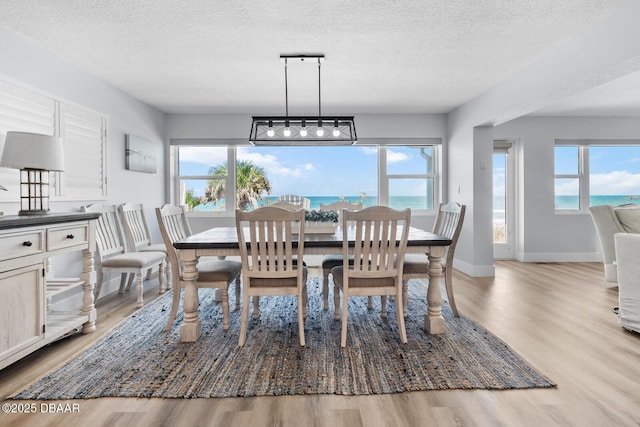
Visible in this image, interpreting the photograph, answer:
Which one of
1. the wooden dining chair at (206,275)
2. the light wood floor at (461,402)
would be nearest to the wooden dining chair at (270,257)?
the wooden dining chair at (206,275)

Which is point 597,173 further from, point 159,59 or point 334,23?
point 159,59

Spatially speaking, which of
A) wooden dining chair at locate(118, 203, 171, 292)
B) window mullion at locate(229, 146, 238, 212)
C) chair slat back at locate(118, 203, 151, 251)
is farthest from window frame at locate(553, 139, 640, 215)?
chair slat back at locate(118, 203, 151, 251)

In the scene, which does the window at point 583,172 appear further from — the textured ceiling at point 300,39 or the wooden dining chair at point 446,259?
the wooden dining chair at point 446,259

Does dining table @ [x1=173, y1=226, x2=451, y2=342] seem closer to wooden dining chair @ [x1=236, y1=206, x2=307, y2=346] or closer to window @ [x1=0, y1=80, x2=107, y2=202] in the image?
wooden dining chair @ [x1=236, y1=206, x2=307, y2=346]

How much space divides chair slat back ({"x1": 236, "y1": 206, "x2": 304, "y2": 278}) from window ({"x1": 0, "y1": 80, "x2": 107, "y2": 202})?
1901 millimetres

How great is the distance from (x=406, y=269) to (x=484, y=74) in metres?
2.37

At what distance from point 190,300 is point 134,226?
1.99 m

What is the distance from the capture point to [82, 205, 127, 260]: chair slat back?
11.6 ft

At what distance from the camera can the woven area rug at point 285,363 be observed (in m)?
1.93

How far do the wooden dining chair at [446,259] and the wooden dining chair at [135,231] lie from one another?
2.64 meters

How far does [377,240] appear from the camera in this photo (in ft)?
7.95

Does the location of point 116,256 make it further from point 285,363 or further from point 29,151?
point 285,363

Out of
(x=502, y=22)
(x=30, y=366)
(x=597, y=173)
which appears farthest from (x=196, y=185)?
(x=597, y=173)

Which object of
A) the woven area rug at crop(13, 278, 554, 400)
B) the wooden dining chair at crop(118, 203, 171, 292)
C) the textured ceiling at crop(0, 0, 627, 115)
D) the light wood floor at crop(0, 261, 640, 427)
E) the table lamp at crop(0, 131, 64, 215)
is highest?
the textured ceiling at crop(0, 0, 627, 115)
